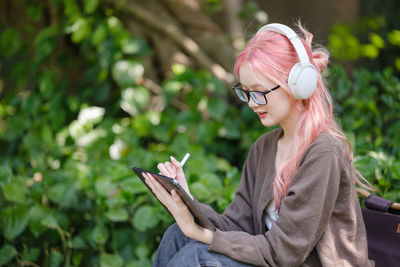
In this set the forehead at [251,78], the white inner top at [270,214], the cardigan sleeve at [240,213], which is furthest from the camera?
the cardigan sleeve at [240,213]

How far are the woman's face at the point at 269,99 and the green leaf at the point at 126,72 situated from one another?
1887mm

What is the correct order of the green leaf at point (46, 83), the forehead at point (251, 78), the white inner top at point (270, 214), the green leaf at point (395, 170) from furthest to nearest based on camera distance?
1. the green leaf at point (46, 83)
2. the green leaf at point (395, 170)
3. the white inner top at point (270, 214)
4. the forehead at point (251, 78)

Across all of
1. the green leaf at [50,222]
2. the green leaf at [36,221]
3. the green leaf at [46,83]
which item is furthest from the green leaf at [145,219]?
the green leaf at [46,83]

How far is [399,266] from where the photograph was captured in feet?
5.46

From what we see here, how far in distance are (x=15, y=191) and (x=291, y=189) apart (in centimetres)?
153

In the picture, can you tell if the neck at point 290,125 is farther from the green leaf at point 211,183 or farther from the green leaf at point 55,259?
the green leaf at point 55,259

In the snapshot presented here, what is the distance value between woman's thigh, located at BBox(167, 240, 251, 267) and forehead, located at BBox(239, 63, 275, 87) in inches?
21.0

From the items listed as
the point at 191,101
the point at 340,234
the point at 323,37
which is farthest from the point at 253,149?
the point at 323,37

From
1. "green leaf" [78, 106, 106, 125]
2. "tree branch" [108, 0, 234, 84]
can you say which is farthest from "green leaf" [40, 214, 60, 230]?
"tree branch" [108, 0, 234, 84]

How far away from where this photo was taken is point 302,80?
5.01ft

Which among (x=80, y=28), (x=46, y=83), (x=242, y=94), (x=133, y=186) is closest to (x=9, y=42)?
(x=46, y=83)

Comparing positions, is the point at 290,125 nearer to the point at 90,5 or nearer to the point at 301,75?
the point at 301,75

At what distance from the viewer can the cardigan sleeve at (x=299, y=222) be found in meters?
1.48

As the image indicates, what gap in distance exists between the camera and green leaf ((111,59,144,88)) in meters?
3.44
